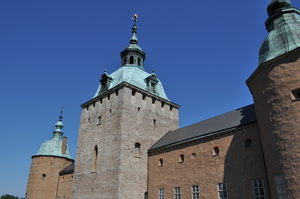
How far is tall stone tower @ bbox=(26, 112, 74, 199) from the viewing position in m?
37.1

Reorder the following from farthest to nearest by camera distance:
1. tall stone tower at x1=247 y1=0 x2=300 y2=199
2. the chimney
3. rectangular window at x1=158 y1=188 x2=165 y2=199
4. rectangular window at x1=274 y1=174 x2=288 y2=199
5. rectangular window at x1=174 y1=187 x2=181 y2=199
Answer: the chimney → rectangular window at x1=158 y1=188 x2=165 y2=199 → rectangular window at x1=174 y1=187 x2=181 y2=199 → tall stone tower at x1=247 y1=0 x2=300 y2=199 → rectangular window at x1=274 y1=174 x2=288 y2=199

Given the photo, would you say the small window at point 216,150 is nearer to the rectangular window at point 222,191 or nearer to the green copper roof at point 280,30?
the rectangular window at point 222,191

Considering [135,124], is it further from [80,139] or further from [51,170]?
[51,170]

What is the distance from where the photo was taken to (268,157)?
52.1 feet

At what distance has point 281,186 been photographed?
14367 millimetres

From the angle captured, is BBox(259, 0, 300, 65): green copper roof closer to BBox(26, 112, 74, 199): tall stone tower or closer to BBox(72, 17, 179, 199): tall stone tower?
BBox(72, 17, 179, 199): tall stone tower

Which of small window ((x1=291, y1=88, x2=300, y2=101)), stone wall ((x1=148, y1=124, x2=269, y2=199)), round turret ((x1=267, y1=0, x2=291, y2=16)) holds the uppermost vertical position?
round turret ((x1=267, y1=0, x2=291, y2=16))

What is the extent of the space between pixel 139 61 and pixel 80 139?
13527mm

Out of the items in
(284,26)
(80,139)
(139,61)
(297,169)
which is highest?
(139,61)

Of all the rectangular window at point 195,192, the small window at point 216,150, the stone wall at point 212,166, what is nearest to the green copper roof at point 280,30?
the stone wall at point 212,166

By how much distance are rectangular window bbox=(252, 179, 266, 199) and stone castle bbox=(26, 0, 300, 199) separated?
0.21 feet

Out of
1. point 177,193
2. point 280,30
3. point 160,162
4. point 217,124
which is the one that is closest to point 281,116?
point 280,30

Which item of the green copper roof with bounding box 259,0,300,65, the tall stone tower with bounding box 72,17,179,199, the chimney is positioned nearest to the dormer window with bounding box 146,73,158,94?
the tall stone tower with bounding box 72,17,179,199

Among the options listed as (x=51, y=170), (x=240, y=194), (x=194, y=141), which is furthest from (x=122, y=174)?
(x=51, y=170)
